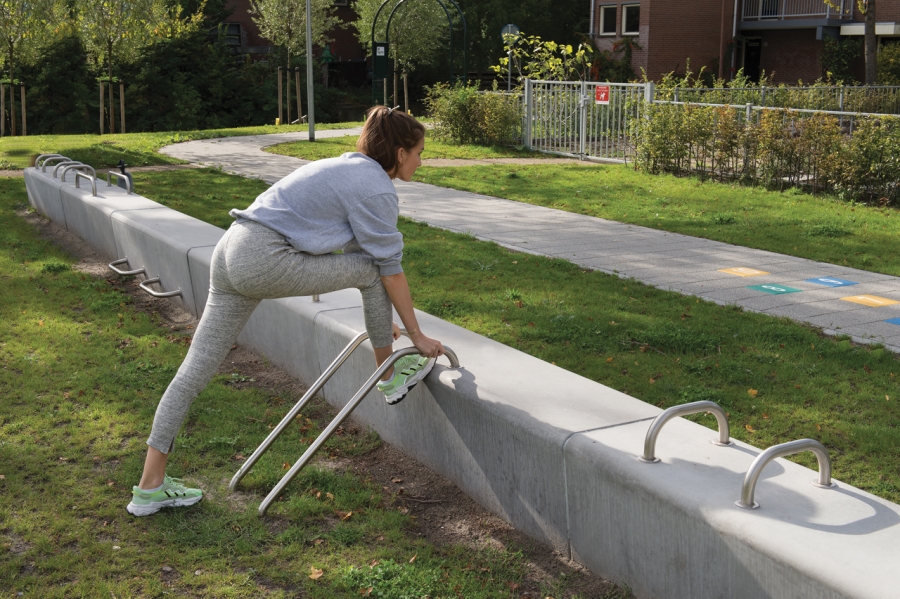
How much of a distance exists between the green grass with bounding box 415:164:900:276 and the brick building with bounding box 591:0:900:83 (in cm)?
2015

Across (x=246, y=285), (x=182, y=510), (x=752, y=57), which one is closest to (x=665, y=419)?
(x=246, y=285)

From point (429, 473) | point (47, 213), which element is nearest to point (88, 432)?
point (429, 473)

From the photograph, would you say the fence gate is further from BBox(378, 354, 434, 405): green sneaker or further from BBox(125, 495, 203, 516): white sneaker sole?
BBox(125, 495, 203, 516): white sneaker sole

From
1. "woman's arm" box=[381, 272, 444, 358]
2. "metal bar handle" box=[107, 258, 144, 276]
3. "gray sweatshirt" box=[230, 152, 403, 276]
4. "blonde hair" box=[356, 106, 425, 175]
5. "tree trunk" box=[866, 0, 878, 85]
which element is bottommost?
"metal bar handle" box=[107, 258, 144, 276]

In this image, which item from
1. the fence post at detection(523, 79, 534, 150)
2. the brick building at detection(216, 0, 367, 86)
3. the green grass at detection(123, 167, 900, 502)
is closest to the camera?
the green grass at detection(123, 167, 900, 502)

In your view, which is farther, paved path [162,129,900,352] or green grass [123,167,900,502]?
paved path [162,129,900,352]

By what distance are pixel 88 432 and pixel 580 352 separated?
2.92m

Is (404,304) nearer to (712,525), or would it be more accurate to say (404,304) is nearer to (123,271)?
(712,525)

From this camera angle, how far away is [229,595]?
11.0 ft

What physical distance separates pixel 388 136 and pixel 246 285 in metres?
0.81

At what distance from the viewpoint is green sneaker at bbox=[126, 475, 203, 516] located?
387 centimetres

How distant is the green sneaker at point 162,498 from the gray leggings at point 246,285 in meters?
0.19

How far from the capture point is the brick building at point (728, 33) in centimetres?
3406

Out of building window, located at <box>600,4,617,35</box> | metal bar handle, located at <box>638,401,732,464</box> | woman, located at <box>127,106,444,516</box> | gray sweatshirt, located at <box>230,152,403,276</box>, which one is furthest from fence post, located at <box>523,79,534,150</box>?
building window, located at <box>600,4,617,35</box>
